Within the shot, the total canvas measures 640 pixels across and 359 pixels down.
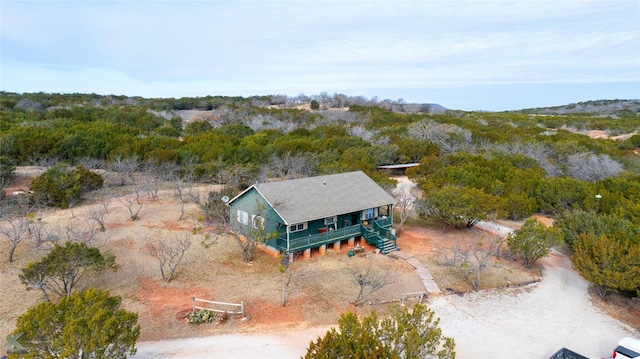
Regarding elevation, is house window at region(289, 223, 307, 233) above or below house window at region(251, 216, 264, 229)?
below

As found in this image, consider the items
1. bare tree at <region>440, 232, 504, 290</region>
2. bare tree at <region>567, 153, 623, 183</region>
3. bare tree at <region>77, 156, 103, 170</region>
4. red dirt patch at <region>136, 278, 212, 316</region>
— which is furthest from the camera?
bare tree at <region>567, 153, 623, 183</region>

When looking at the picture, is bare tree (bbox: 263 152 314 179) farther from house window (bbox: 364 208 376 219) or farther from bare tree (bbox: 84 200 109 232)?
bare tree (bbox: 84 200 109 232)

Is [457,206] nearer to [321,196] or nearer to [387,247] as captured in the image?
[387,247]

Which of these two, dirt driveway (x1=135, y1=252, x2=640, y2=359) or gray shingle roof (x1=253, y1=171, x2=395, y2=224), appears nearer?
dirt driveway (x1=135, y1=252, x2=640, y2=359)

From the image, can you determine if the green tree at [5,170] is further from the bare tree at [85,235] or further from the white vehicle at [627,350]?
the white vehicle at [627,350]

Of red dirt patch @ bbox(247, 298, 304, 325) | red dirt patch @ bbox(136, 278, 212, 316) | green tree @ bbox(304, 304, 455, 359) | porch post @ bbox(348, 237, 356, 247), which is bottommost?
red dirt patch @ bbox(247, 298, 304, 325)

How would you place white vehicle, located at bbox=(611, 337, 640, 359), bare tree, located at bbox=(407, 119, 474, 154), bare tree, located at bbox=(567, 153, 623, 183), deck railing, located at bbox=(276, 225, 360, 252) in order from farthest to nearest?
bare tree, located at bbox=(407, 119, 474, 154), bare tree, located at bbox=(567, 153, 623, 183), deck railing, located at bbox=(276, 225, 360, 252), white vehicle, located at bbox=(611, 337, 640, 359)

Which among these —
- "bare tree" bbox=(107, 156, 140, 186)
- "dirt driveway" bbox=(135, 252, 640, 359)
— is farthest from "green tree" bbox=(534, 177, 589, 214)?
"bare tree" bbox=(107, 156, 140, 186)
